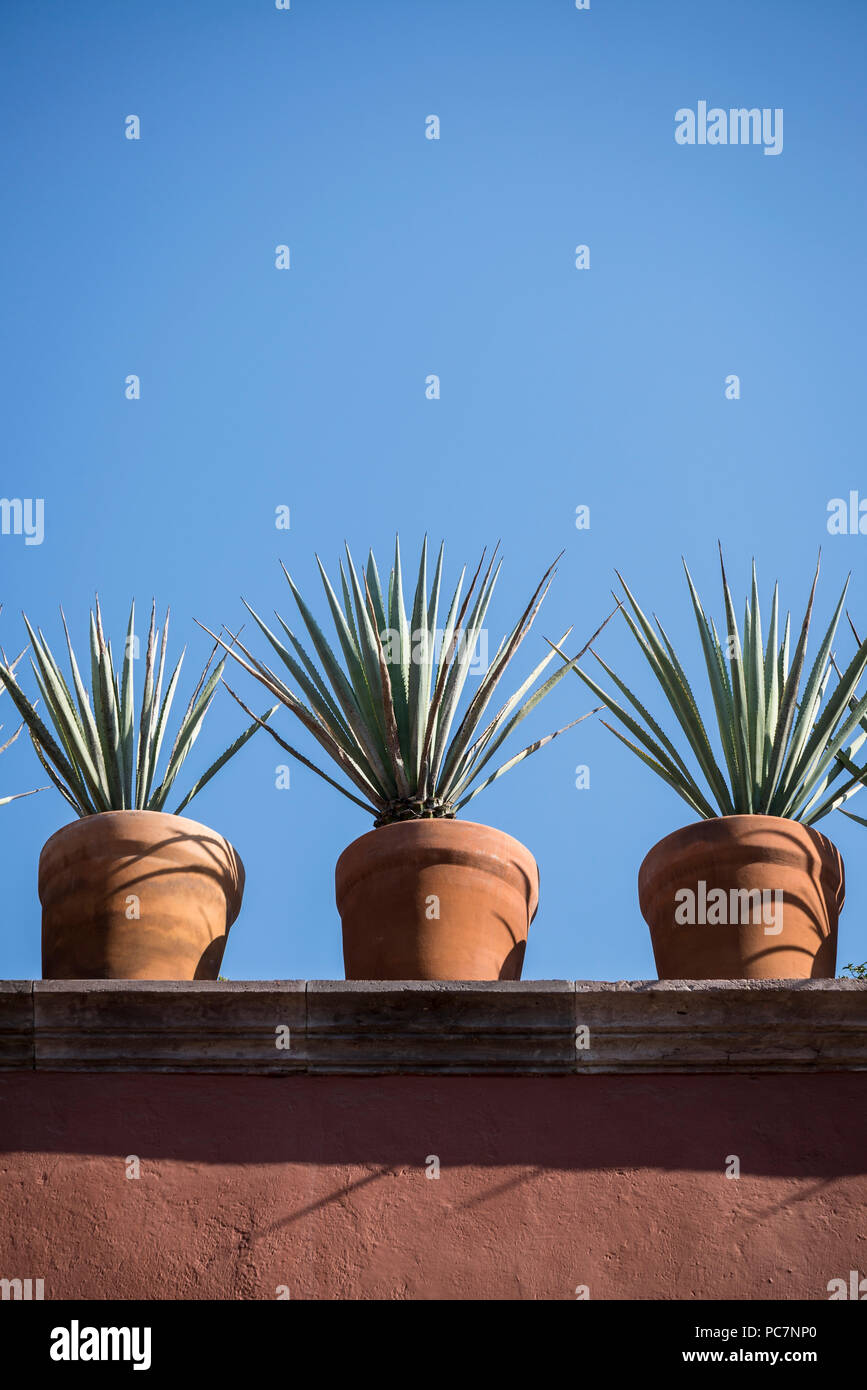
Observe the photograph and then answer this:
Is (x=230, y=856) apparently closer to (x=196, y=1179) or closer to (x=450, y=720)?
(x=450, y=720)

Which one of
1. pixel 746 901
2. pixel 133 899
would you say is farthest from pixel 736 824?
pixel 133 899

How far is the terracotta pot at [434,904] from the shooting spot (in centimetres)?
424

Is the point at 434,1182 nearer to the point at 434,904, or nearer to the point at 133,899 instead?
the point at 434,904

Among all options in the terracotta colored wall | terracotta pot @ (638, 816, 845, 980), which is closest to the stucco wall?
the terracotta colored wall

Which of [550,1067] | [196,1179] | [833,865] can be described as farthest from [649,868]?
[196,1179]

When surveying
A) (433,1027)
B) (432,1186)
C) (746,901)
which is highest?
(746,901)

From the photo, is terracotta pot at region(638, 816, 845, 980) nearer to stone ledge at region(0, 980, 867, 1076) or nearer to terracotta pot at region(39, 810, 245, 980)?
stone ledge at region(0, 980, 867, 1076)

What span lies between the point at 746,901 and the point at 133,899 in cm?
157

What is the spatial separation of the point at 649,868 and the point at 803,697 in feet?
2.27

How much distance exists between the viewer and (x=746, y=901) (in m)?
4.27

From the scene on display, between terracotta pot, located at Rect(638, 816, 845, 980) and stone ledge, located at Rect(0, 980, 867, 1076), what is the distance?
227 millimetres

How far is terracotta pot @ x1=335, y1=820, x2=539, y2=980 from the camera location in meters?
4.24

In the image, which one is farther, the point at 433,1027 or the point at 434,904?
the point at 434,904
